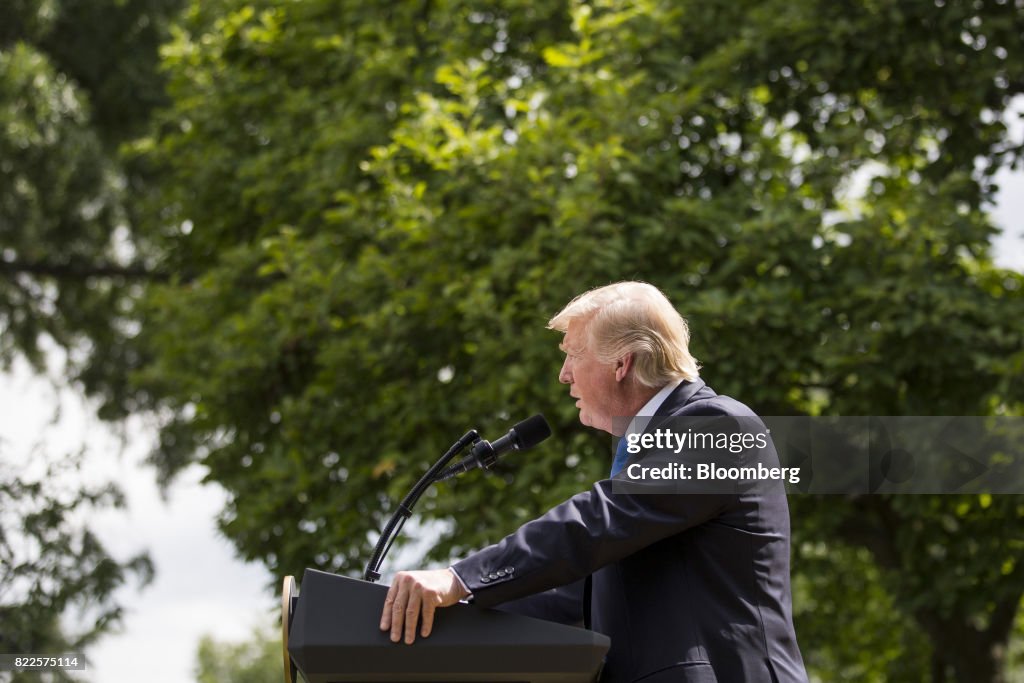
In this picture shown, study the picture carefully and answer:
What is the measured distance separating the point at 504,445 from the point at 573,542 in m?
0.34

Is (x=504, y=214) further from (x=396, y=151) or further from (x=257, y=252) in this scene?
(x=257, y=252)

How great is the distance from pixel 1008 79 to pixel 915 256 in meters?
1.57

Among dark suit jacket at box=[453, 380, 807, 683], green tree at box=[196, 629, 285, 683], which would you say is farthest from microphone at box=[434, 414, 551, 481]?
green tree at box=[196, 629, 285, 683]

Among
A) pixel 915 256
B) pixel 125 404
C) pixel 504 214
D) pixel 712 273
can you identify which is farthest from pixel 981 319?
pixel 125 404

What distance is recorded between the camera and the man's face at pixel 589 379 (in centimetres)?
248

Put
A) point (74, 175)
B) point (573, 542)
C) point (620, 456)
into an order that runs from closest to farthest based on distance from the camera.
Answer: point (573, 542)
point (620, 456)
point (74, 175)

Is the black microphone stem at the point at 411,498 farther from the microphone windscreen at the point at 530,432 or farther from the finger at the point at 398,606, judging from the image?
the finger at the point at 398,606

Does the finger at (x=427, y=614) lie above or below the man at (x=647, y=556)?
above

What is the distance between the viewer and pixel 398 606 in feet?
6.82

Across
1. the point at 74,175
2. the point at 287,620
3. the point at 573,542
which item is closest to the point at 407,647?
the point at 287,620

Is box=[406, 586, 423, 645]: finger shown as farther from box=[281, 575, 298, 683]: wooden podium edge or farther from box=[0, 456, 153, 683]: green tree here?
box=[0, 456, 153, 683]: green tree

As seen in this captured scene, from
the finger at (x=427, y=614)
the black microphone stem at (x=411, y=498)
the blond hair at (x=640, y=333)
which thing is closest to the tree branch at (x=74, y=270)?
the black microphone stem at (x=411, y=498)

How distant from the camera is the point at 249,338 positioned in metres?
7.24

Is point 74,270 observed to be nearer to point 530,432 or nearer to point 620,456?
point 530,432
